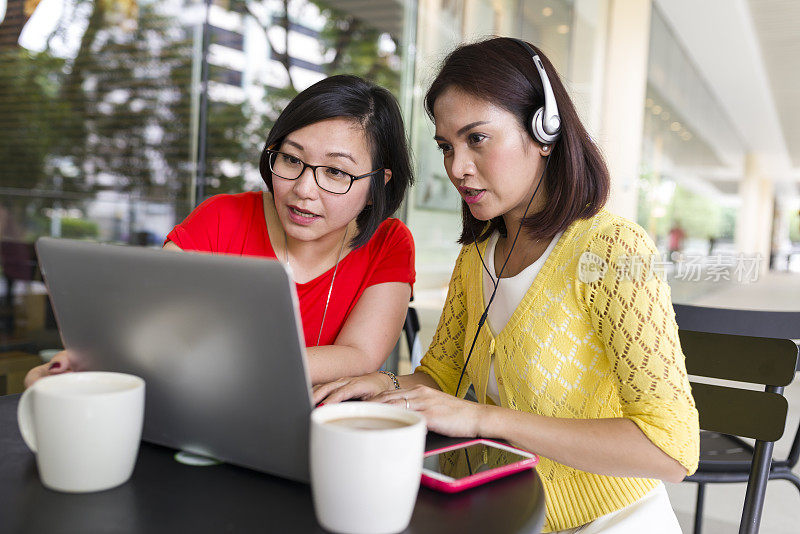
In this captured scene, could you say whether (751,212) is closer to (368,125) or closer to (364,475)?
(368,125)

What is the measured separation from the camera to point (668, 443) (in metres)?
0.87

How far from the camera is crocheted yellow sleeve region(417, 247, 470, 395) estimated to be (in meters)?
1.28

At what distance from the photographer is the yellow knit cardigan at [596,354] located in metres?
0.91

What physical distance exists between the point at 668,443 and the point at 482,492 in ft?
1.09

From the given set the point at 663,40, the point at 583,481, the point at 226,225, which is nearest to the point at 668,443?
the point at 583,481

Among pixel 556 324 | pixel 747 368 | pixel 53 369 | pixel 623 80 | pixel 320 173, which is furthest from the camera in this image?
pixel 623 80

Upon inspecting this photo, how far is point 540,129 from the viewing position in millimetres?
1076

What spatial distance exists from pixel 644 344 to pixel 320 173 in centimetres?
65

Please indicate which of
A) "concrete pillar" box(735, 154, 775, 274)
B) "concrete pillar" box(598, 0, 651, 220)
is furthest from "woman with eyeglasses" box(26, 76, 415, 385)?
"concrete pillar" box(735, 154, 775, 274)

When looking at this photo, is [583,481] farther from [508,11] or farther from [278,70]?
[508,11]

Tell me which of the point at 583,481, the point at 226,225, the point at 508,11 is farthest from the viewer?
the point at 508,11

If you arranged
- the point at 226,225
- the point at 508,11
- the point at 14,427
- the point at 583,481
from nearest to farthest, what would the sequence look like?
the point at 14,427 < the point at 583,481 < the point at 226,225 < the point at 508,11

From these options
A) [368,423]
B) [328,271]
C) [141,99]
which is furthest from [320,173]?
[141,99]

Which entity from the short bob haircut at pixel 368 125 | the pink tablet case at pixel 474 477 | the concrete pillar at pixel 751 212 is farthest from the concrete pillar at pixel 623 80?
the concrete pillar at pixel 751 212
